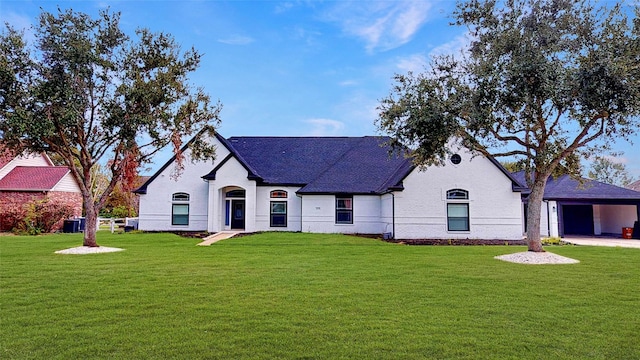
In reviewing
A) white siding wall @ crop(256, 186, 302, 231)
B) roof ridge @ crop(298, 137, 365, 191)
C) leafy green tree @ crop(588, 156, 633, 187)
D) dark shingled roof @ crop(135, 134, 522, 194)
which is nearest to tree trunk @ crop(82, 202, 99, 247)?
dark shingled roof @ crop(135, 134, 522, 194)

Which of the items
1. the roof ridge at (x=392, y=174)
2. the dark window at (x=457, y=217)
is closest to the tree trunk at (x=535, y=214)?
the dark window at (x=457, y=217)

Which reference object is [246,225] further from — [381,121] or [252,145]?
[381,121]

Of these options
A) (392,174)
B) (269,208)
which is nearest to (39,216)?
(269,208)

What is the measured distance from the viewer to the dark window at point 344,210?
2494cm

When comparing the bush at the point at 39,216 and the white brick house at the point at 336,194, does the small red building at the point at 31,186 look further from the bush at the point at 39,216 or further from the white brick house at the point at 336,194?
the white brick house at the point at 336,194

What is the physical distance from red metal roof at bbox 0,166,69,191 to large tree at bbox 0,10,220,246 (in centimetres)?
1432

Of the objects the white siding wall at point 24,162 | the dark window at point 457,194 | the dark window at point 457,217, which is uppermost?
the white siding wall at point 24,162

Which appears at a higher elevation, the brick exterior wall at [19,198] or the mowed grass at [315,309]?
the brick exterior wall at [19,198]

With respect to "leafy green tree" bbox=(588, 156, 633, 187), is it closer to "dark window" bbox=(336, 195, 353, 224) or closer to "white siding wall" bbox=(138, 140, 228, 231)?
"dark window" bbox=(336, 195, 353, 224)

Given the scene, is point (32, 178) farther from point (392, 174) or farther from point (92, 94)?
point (392, 174)

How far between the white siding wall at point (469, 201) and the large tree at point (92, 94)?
11076 millimetres

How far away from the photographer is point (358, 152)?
28141mm

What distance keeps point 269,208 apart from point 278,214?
681 millimetres

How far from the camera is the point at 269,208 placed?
25.8 metres
